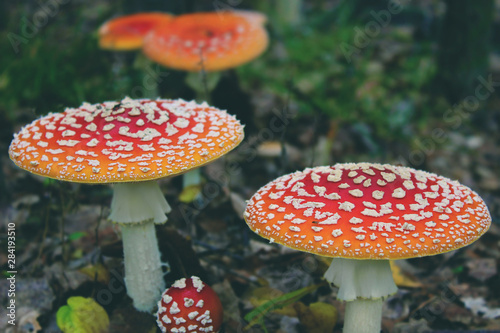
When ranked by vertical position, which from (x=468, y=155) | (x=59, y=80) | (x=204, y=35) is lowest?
(x=468, y=155)

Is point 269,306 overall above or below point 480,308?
above

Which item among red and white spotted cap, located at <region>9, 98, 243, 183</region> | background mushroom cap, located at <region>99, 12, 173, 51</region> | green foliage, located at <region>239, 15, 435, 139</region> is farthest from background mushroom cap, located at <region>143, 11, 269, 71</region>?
red and white spotted cap, located at <region>9, 98, 243, 183</region>

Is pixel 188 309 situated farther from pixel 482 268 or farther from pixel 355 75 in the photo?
pixel 355 75

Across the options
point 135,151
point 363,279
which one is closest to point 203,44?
point 135,151

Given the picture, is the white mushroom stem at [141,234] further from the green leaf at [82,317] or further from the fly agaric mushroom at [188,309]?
the fly agaric mushroom at [188,309]

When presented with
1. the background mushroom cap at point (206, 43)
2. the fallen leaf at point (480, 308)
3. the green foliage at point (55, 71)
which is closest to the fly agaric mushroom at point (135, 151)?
the background mushroom cap at point (206, 43)

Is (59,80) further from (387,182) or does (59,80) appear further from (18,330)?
(387,182)

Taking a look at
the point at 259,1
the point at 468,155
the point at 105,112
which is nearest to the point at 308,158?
the point at 468,155

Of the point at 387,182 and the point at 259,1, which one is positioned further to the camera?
the point at 259,1
